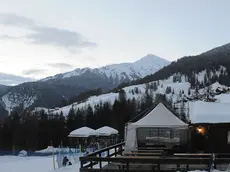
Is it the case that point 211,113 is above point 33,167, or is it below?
above

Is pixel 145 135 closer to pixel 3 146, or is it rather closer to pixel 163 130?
pixel 163 130

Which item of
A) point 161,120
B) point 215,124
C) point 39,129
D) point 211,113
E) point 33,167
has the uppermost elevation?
point 211,113

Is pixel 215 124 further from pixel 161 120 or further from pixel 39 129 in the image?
pixel 39 129

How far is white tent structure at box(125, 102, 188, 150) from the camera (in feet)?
62.1

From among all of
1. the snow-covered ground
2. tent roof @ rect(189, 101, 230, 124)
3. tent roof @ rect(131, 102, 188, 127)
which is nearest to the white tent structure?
tent roof @ rect(131, 102, 188, 127)

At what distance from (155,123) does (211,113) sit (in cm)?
282

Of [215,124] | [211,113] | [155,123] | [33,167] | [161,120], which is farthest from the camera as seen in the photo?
[33,167]

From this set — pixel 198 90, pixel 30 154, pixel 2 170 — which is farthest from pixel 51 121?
pixel 198 90

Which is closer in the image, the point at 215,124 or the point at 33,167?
the point at 215,124

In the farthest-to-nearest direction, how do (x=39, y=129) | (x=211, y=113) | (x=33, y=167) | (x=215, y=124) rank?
(x=39, y=129) < (x=33, y=167) < (x=211, y=113) < (x=215, y=124)

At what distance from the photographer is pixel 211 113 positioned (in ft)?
62.0

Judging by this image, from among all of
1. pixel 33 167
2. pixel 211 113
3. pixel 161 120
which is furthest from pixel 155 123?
pixel 33 167

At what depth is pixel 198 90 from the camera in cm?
19262

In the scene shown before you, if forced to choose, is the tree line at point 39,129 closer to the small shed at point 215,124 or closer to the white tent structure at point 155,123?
the white tent structure at point 155,123
